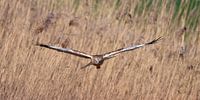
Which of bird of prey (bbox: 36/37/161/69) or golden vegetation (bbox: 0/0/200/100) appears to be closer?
bird of prey (bbox: 36/37/161/69)

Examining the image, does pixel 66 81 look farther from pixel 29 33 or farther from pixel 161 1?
pixel 161 1

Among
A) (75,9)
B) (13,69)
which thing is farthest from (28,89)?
(75,9)

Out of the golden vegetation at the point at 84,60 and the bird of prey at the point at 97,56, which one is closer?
the bird of prey at the point at 97,56

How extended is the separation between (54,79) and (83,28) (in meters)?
0.57

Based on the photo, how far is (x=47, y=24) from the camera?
9.28m

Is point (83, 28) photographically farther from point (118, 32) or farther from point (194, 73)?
point (194, 73)

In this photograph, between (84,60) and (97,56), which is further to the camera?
(84,60)

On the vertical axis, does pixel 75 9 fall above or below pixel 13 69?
above

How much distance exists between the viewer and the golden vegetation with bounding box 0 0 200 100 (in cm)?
922

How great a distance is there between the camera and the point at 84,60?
9.28m

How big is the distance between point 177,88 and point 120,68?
1.95ft

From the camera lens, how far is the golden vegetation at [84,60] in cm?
922

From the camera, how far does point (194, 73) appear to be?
367 inches

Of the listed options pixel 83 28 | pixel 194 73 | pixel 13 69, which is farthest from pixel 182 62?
pixel 13 69
